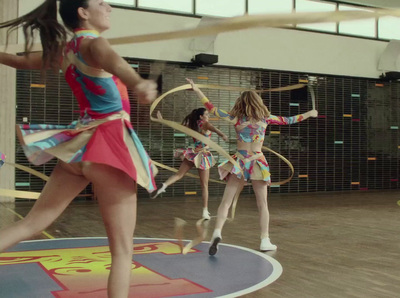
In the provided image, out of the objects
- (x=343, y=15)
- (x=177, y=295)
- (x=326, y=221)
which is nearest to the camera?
(x=343, y=15)

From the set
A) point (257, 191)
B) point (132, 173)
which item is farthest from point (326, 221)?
point (132, 173)

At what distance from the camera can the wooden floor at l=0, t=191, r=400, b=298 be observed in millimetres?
3297

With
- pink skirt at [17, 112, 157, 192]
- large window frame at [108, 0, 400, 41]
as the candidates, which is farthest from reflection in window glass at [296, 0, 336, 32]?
pink skirt at [17, 112, 157, 192]

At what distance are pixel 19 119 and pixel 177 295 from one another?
736 centimetres

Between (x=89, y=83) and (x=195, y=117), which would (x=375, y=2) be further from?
(x=89, y=83)

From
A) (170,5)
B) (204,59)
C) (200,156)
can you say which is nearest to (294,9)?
(204,59)

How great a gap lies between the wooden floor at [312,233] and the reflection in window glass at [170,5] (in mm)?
3946

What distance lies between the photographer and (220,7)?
10953mm

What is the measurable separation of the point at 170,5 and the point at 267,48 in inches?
96.2

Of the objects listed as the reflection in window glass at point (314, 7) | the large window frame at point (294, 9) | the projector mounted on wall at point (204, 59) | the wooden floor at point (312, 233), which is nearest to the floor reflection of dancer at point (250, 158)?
the wooden floor at point (312, 233)

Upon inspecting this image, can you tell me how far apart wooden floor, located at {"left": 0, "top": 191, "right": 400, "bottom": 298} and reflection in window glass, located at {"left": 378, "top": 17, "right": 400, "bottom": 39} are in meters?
4.81

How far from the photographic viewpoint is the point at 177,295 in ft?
9.72

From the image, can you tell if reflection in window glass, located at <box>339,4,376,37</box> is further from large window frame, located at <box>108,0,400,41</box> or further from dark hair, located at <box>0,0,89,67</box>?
dark hair, located at <box>0,0,89,67</box>

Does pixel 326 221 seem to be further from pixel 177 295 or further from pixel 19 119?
pixel 19 119
